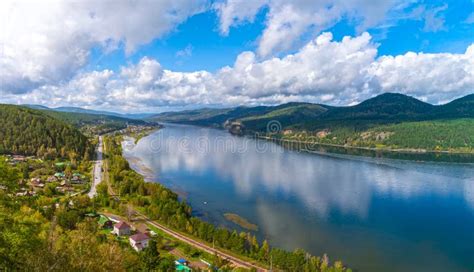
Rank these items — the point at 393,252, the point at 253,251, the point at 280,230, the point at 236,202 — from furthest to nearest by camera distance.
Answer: the point at 236,202 < the point at 280,230 < the point at 393,252 < the point at 253,251

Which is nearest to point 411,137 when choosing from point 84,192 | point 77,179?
point 77,179

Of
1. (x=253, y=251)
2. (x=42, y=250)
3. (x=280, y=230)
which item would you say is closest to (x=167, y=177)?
(x=280, y=230)

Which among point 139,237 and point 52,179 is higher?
point 52,179

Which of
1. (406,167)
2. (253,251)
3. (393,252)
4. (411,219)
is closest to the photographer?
(253,251)

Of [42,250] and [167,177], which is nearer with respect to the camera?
[42,250]

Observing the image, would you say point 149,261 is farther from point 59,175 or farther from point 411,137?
point 411,137

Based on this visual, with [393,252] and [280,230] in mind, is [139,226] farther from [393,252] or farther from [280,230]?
[393,252]
